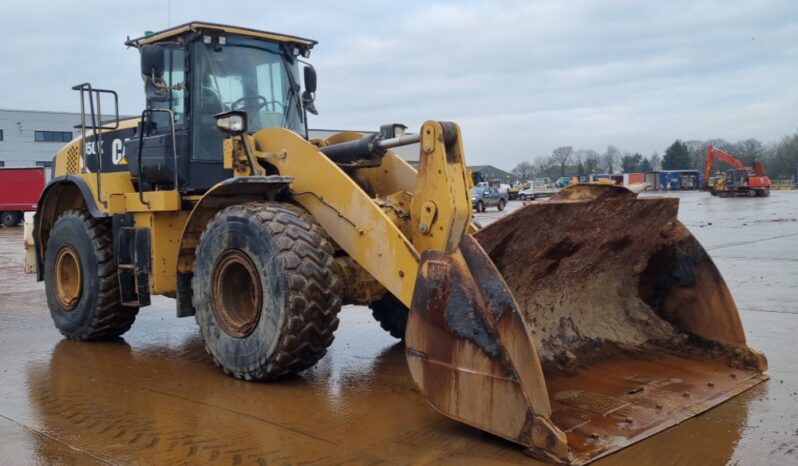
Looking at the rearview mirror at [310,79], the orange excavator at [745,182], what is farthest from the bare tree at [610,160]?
the rearview mirror at [310,79]

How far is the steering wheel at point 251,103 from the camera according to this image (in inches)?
269

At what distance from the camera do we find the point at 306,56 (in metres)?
7.49

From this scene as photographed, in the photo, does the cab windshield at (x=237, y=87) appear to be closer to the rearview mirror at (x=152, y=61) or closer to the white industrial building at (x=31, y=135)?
the rearview mirror at (x=152, y=61)

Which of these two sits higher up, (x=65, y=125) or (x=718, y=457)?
(x=65, y=125)

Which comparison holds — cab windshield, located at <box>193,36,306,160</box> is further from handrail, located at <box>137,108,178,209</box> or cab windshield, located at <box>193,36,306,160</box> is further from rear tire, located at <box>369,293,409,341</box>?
rear tire, located at <box>369,293,409,341</box>

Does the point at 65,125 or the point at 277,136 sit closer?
the point at 277,136

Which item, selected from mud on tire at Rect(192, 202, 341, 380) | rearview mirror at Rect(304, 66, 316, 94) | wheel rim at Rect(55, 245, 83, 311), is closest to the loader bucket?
mud on tire at Rect(192, 202, 341, 380)

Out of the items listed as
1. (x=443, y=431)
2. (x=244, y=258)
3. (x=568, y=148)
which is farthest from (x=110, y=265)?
(x=568, y=148)

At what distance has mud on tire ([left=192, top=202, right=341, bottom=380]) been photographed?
529cm

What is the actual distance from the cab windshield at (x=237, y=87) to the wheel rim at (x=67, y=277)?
2.10m

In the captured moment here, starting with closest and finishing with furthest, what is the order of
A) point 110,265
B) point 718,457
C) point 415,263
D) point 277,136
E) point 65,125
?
point 718,457
point 415,263
point 277,136
point 110,265
point 65,125

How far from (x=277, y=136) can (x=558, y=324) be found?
267 centimetres

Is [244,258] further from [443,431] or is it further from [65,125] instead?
[65,125]

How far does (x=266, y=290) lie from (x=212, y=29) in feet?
8.65
